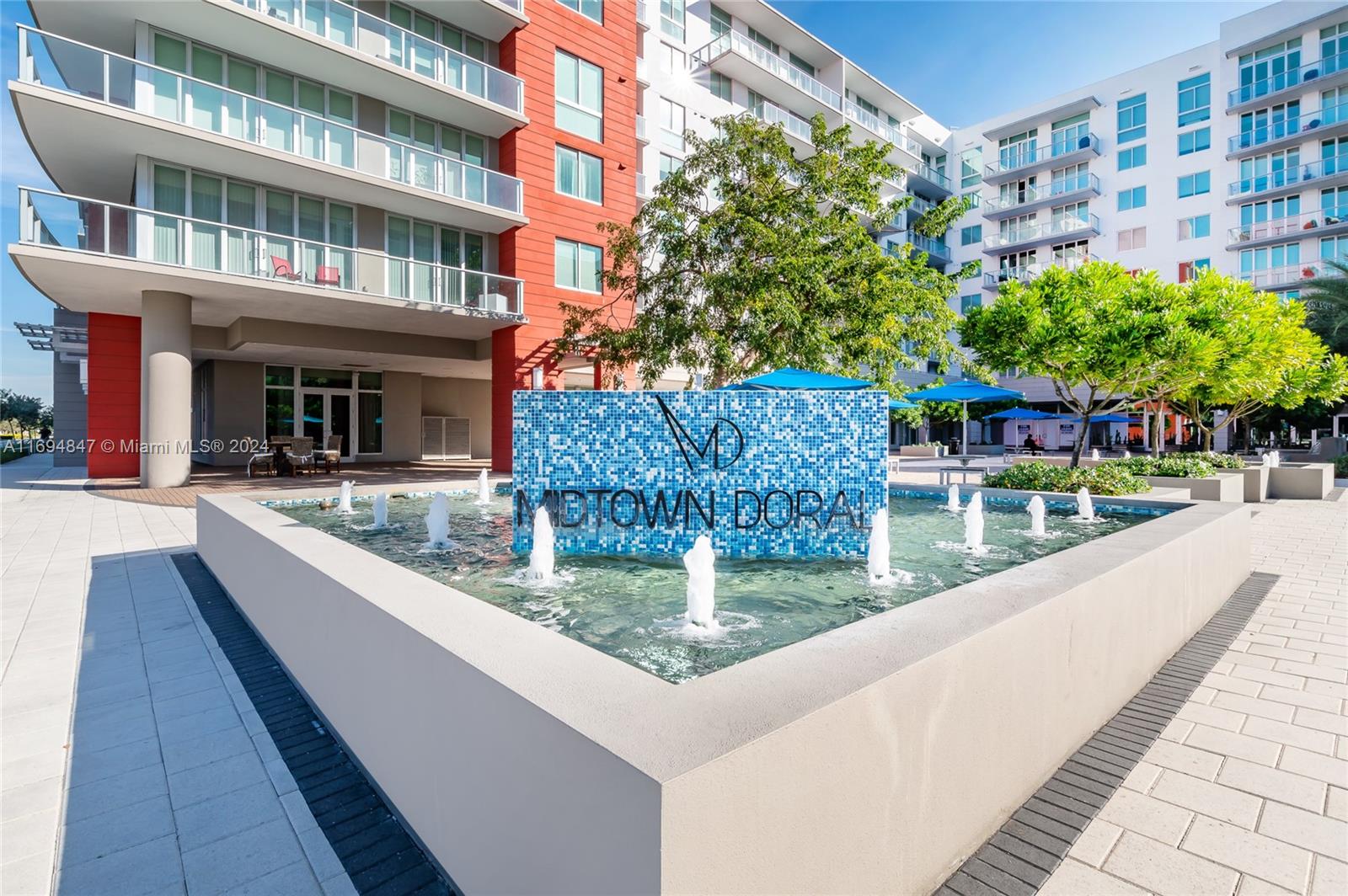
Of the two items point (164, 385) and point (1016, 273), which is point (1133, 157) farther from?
point (164, 385)

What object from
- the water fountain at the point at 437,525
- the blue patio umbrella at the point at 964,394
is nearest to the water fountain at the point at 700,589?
the water fountain at the point at 437,525

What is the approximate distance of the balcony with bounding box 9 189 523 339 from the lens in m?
12.6

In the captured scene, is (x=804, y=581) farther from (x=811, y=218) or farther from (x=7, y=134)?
(x=7, y=134)

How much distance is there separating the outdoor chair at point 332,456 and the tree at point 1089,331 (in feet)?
53.1

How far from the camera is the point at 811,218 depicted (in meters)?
14.0

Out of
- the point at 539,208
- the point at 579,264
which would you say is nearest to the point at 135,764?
the point at 539,208

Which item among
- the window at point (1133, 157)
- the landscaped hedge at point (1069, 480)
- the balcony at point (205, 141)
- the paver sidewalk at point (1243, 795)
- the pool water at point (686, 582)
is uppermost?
the window at point (1133, 157)

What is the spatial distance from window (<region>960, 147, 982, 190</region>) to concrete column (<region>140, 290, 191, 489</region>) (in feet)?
152

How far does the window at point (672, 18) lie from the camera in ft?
87.4

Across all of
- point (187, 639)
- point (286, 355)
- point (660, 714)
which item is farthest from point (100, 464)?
point (660, 714)

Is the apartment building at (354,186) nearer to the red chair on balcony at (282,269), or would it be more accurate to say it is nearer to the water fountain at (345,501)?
the red chair on balcony at (282,269)

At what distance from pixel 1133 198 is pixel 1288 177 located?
21.3 feet

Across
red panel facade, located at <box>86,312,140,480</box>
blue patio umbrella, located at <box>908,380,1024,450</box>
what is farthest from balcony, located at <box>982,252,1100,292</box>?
red panel facade, located at <box>86,312,140,480</box>

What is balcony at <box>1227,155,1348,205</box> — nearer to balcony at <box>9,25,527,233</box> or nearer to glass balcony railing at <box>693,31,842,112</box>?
glass balcony railing at <box>693,31,842,112</box>
